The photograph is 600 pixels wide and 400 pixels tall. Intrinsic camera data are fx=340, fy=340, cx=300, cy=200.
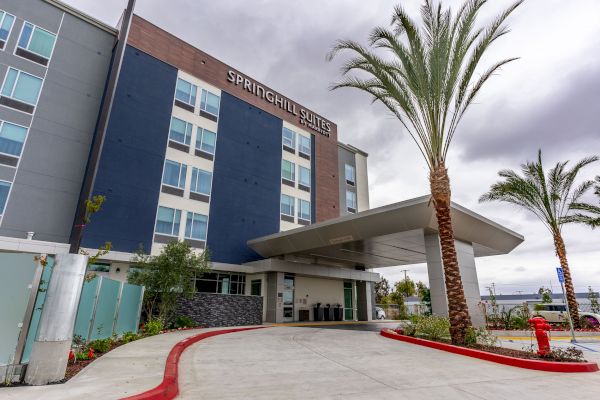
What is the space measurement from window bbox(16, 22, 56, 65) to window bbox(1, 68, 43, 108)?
1324 mm

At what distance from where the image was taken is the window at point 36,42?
20.6 m

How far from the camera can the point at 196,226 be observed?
24.4m

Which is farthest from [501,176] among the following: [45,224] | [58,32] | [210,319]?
[58,32]

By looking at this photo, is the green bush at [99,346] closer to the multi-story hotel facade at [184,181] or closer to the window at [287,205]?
the multi-story hotel facade at [184,181]

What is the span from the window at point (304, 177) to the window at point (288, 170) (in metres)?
0.74

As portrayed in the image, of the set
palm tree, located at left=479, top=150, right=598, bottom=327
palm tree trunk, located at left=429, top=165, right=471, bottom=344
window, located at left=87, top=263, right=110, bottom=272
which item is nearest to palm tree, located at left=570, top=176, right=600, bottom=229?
palm tree, located at left=479, top=150, right=598, bottom=327

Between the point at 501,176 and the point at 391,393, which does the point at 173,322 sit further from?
the point at 501,176

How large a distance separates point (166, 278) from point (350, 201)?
24116 mm

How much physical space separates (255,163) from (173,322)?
15.0 m

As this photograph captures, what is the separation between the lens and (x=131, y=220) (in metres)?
21.5

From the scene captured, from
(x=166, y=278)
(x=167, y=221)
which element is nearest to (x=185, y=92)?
(x=167, y=221)

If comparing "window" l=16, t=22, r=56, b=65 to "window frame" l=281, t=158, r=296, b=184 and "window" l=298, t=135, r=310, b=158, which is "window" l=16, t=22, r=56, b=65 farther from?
"window" l=298, t=135, r=310, b=158

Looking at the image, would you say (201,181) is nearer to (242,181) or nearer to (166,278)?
(242,181)

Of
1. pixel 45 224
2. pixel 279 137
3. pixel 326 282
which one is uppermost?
pixel 279 137
